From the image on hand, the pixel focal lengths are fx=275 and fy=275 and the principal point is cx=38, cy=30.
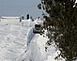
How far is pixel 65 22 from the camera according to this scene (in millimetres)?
5109

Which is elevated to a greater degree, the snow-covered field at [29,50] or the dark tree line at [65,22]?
the dark tree line at [65,22]

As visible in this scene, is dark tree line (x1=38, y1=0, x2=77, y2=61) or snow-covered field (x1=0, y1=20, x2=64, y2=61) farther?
snow-covered field (x1=0, y1=20, x2=64, y2=61)

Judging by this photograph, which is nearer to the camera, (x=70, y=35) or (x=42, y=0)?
(x=70, y=35)

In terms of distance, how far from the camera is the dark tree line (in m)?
5.09

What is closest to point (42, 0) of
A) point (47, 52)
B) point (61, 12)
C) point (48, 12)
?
point (48, 12)

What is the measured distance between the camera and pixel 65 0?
Result: 202 inches

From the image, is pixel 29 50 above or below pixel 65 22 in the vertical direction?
below

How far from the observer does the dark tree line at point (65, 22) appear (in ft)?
16.7

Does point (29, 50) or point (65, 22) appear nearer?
point (65, 22)

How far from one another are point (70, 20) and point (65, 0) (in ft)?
1.27

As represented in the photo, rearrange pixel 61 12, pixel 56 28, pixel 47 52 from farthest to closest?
pixel 47 52 → pixel 56 28 → pixel 61 12

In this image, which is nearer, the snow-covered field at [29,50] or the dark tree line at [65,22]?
the dark tree line at [65,22]

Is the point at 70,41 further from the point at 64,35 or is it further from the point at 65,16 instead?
the point at 65,16

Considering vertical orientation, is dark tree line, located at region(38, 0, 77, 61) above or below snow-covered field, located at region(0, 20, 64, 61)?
above
